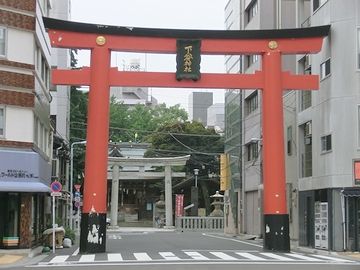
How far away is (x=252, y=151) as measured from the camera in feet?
145

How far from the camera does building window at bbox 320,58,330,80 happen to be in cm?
2672

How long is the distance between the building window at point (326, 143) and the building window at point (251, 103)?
16.2m

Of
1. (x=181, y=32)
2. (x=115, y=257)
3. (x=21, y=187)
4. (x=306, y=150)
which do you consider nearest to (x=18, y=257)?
(x=21, y=187)

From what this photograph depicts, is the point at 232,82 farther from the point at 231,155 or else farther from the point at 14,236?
the point at 231,155

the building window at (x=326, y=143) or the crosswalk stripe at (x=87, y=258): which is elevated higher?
the building window at (x=326, y=143)

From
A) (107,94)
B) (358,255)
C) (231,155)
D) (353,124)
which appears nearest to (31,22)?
(107,94)

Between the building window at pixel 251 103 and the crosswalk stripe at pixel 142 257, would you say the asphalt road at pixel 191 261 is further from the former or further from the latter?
the building window at pixel 251 103

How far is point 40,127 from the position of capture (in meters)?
28.5

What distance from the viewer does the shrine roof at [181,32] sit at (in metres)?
25.5

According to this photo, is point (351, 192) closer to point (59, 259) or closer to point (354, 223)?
point (354, 223)

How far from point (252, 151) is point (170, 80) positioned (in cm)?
1925

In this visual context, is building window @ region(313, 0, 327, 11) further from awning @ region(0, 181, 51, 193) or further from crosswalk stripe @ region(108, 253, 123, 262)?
awning @ region(0, 181, 51, 193)

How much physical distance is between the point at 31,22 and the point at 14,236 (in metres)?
8.66

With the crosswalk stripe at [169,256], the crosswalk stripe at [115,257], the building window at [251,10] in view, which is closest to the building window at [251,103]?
the building window at [251,10]
